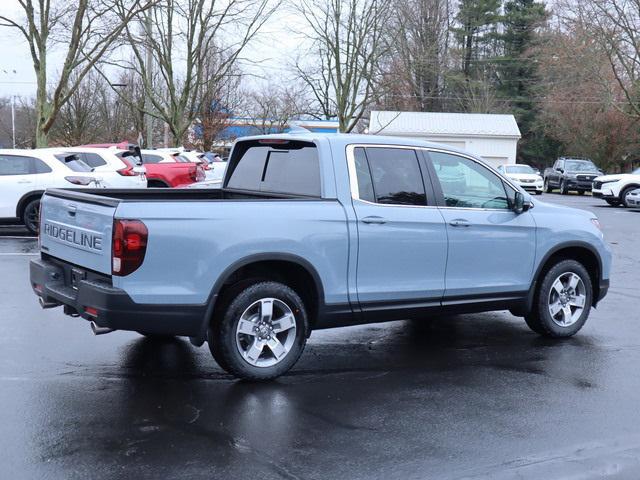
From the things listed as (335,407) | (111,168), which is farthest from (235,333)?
(111,168)

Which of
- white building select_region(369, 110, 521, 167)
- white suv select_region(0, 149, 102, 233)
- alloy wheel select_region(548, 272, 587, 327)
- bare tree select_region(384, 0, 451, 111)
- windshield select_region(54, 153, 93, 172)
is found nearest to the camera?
alloy wheel select_region(548, 272, 587, 327)

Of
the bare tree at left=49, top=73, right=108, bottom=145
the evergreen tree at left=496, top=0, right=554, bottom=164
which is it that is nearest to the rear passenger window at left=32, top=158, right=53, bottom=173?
the bare tree at left=49, top=73, right=108, bottom=145

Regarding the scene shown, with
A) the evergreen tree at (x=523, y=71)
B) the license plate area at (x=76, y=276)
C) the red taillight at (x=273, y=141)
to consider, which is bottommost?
the license plate area at (x=76, y=276)

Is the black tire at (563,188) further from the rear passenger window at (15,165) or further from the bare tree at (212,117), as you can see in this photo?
the rear passenger window at (15,165)

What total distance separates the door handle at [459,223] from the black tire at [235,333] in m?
1.52

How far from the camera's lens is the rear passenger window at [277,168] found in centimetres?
626

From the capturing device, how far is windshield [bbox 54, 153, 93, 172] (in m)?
15.1

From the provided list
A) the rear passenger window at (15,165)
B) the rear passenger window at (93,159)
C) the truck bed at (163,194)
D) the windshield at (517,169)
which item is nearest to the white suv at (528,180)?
the windshield at (517,169)

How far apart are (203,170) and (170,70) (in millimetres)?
11006

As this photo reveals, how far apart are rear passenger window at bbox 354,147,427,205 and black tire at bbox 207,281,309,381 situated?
40.6 inches

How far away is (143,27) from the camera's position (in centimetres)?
3009

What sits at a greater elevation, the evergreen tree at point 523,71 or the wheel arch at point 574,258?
the evergreen tree at point 523,71

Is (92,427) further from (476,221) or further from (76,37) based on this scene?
(76,37)

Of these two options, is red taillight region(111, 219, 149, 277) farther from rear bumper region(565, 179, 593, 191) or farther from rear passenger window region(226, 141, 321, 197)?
rear bumper region(565, 179, 593, 191)
